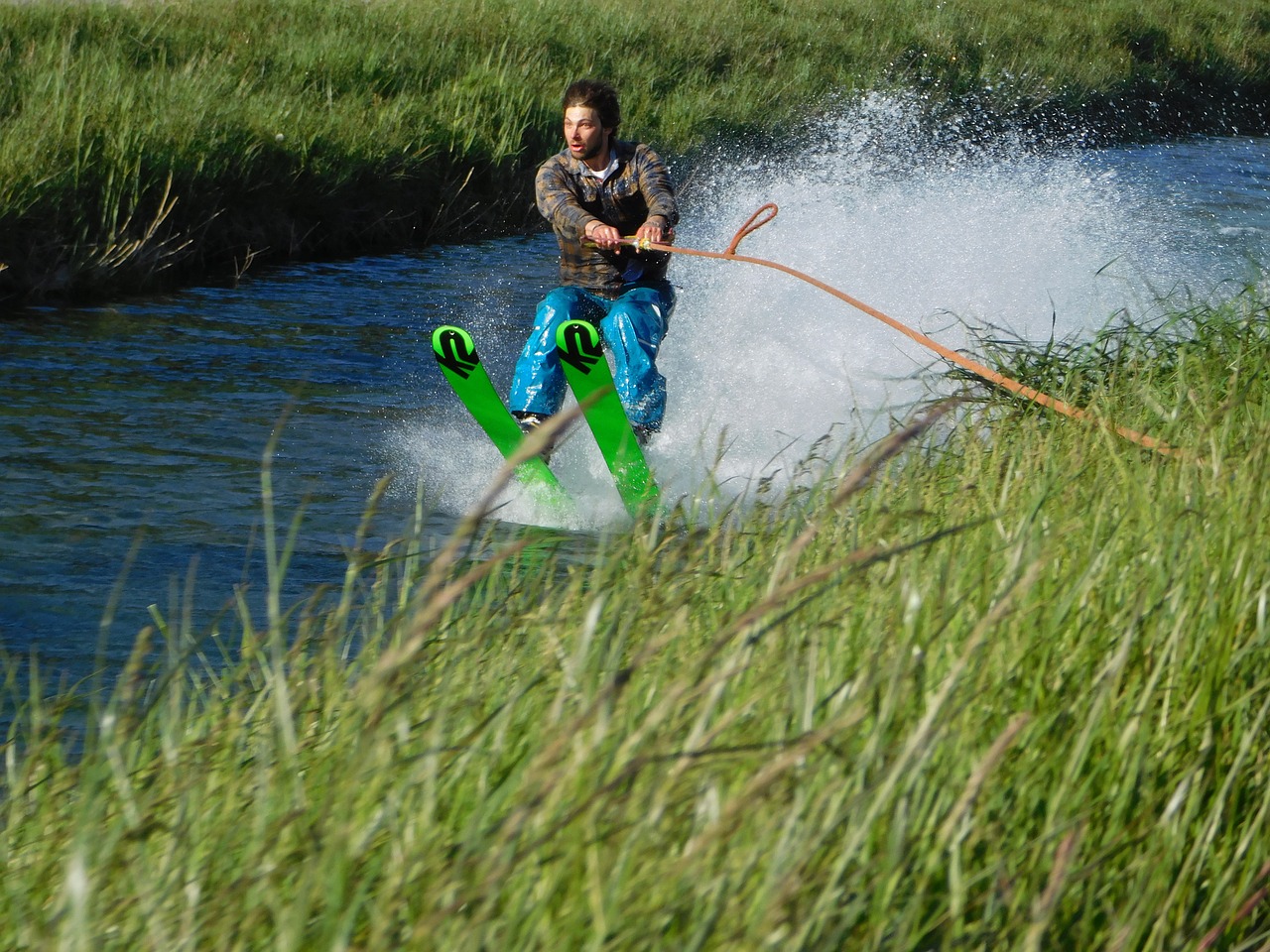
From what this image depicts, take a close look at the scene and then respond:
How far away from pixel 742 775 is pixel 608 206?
499 cm

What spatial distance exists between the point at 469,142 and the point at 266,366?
5276 millimetres

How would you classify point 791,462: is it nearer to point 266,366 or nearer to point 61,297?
point 266,366

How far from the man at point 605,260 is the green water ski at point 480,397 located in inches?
4.3

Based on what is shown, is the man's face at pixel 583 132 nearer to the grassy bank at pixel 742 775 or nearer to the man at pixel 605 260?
the man at pixel 605 260

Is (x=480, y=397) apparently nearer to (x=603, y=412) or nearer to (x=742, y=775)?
(x=603, y=412)

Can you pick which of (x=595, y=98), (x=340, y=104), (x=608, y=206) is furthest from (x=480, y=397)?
(x=340, y=104)

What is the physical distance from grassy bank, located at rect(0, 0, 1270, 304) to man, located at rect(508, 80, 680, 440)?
3.60 meters

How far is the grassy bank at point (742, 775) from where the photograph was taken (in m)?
1.72

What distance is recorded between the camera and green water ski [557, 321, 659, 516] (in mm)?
5652

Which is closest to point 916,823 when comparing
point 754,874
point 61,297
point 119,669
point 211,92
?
point 754,874

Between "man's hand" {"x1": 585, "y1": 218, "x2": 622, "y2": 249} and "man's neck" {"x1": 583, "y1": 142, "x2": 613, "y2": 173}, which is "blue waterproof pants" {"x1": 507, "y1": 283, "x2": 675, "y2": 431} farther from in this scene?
"man's neck" {"x1": 583, "y1": 142, "x2": 613, "y2": 173}

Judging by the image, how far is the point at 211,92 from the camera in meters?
10.9

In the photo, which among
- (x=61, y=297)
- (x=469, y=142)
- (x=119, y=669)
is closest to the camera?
(x=119, y=669)

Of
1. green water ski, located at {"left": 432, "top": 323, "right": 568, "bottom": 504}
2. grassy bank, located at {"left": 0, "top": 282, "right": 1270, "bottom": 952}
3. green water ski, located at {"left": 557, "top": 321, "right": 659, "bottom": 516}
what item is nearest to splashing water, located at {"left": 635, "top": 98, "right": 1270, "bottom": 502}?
green water ski, located at {"left": 557, "top": 321, "right": 659, "bottom": 516}
